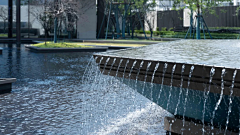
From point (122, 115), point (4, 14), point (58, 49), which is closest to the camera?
point (122, 115)

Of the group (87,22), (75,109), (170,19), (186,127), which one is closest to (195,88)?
(186,127)

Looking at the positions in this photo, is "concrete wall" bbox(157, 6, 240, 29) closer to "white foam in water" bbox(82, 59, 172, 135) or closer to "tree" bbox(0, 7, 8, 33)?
"tree" bbox(0, 7, 8, 33)

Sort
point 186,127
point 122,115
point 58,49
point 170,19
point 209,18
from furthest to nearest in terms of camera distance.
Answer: point 170,19 → point 209,18 → point 58,49 → point 122,115 → point 186,127

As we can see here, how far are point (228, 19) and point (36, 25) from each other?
20852 mm

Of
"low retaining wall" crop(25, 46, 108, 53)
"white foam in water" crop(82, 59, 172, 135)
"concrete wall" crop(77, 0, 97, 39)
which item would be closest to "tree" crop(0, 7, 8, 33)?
"concrete wall" crop(77, 0, 97, 39)

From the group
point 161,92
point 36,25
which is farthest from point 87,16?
point 161,92

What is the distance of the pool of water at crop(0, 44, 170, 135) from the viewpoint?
17.2 ft

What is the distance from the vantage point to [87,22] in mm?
34656

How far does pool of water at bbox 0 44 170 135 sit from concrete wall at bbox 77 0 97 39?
82.8 feet

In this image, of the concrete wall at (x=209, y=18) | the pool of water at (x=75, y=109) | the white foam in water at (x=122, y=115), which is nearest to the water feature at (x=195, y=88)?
the white foam in water at (x=122, y=115)

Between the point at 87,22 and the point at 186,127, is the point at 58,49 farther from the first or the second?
the point at 186,127

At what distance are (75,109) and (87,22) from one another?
29.0 m

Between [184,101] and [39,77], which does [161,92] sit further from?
[39,77]

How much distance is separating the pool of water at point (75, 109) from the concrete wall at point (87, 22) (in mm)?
25249
